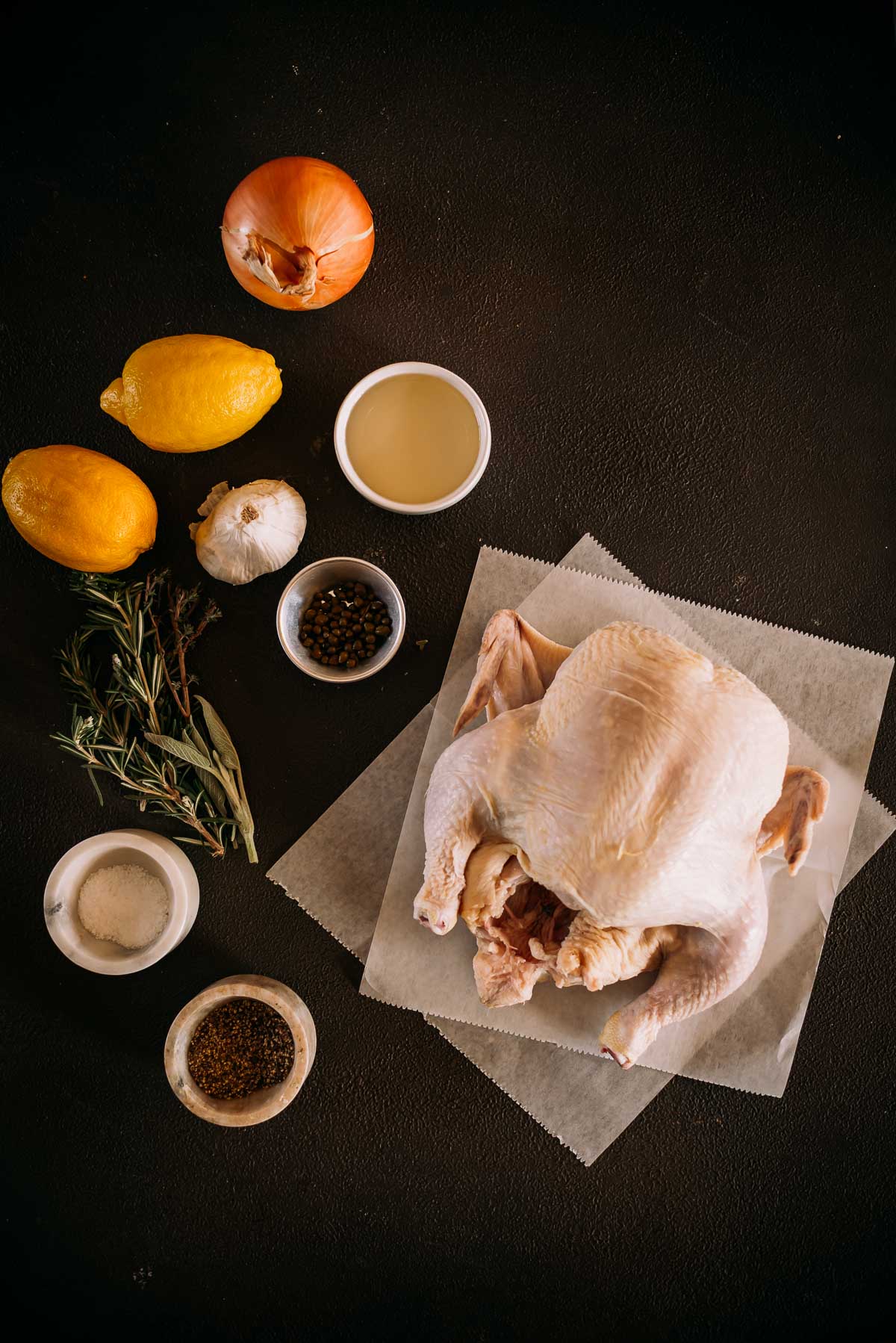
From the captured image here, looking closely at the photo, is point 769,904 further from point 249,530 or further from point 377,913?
point 249,530

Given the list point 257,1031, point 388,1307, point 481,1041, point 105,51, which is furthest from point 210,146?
point 388,1307

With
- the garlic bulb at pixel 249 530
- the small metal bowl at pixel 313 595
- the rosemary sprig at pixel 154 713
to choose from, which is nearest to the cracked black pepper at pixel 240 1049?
the rosemary sprig at pixel 154 713

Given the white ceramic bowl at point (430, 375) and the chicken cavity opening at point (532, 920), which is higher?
the white ceramic bowl at point (430, 375)

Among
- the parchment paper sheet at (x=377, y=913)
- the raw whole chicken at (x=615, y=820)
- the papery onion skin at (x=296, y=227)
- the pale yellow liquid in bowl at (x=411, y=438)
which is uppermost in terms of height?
the papery onion skin at (x=296, y=227)

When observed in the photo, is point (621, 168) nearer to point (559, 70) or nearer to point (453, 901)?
point (559, 70)

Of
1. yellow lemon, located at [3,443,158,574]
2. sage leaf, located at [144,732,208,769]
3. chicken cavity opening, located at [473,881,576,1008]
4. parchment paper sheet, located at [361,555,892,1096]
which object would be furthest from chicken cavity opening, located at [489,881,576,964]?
yellow lemon, located at [3,443,158,574]

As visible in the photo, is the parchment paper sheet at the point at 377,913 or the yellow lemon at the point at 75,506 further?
the parchment paper sheet at the point at 377,913

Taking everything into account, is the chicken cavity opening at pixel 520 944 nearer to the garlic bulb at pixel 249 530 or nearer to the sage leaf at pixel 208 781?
the sage leaf at pixel 208 781
